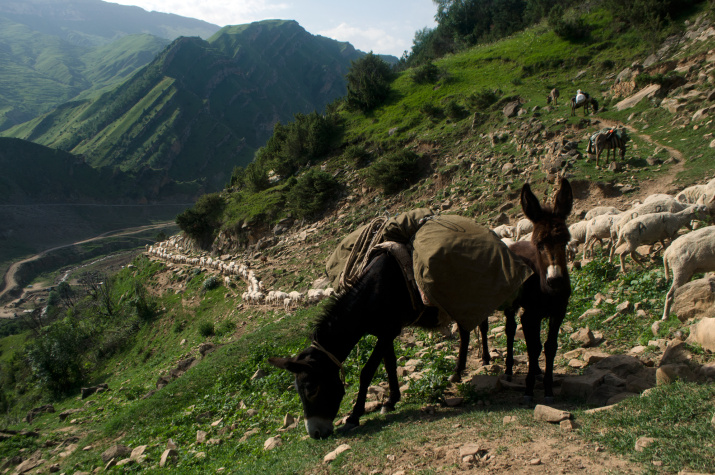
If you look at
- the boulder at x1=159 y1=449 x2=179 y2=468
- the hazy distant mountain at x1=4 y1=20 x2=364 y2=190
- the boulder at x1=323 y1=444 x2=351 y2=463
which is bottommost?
the boulder at x1=159 y1=449 x2=179 y2=468

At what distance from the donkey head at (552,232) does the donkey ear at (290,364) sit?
2.72 metres

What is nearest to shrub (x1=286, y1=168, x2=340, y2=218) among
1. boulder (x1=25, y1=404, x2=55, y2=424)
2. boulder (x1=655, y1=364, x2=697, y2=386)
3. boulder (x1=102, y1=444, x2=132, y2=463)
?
boulder (x1=25, y1=404, x2=55, y2=424)

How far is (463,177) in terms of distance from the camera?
61.0 ft

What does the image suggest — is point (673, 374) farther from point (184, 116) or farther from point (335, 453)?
point (184, 116)

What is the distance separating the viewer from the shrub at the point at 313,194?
23.4 meters

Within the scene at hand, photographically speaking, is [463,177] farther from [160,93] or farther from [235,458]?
[160,93]

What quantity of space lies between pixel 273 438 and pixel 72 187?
10296 cm

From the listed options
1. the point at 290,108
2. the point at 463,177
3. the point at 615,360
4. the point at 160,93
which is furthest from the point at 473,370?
the point at 290,108

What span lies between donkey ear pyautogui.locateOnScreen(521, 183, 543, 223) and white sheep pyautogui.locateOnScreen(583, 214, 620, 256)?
6.46 m

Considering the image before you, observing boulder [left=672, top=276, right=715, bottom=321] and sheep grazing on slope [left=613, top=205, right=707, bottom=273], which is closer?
boulder [left=672, top=276, right=715, bottom=321]

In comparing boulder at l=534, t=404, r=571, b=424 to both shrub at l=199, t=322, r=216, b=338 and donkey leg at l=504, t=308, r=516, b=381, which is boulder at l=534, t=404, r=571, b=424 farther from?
shrub at l=199, t=322, r=216, b=338

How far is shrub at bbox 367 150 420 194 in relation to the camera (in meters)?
21.2

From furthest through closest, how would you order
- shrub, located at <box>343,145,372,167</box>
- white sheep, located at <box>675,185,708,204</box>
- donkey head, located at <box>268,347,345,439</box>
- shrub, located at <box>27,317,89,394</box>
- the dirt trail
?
the dirt trail < shrub, located at <box>343,145,372,167</box> < shrub, located at <box>27,317,89,394</box> < white sheep, located at <box>675,185,708,204</box> < donkey head, located at <box>268,347,345,439</box>

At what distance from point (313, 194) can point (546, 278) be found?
20330 millimetres
